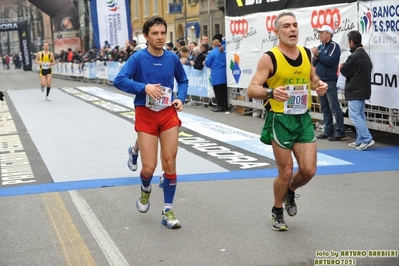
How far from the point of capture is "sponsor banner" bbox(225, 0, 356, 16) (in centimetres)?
1418

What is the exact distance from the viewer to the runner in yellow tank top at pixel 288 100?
249 inches

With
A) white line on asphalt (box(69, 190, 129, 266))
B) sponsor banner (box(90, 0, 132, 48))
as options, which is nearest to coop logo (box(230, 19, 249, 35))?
white line on asphalt (box(69, 190, 129, 266))

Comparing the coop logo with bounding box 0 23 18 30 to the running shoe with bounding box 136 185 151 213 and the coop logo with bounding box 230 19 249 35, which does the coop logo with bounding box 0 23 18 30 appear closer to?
the coop logo with bounding box 230 19 249 35

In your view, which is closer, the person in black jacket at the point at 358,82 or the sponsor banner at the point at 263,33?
the person in black jacket at the point at 358,82

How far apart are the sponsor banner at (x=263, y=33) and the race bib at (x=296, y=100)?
668 cm

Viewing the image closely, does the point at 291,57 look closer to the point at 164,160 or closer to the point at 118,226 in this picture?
the point at 164,160

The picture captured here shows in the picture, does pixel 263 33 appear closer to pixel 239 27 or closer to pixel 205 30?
pixel 239 27

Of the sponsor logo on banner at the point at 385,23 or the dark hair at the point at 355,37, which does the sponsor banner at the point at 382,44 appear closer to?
the sponsor logo on banner at the point at 385,23

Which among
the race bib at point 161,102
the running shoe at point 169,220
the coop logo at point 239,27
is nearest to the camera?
the running shoe at point 169,220

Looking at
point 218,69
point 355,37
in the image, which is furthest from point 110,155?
point 218,69

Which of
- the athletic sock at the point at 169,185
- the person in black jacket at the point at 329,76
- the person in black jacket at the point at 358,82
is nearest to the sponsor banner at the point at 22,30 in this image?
the person in black jacket at the point at 329,76

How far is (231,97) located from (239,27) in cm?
199

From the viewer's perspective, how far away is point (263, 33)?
16.5m

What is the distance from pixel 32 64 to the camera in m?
Answer: 73.9
